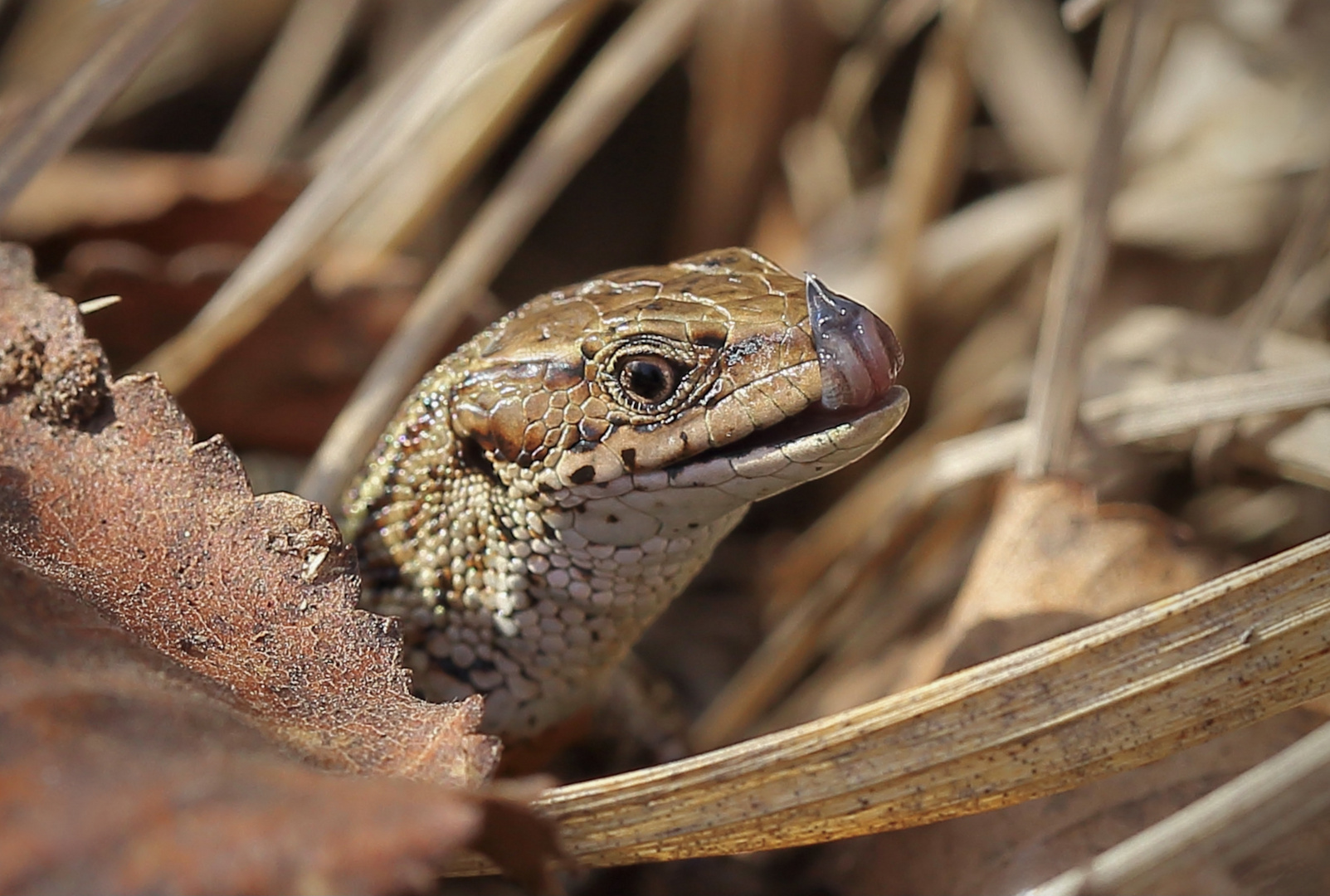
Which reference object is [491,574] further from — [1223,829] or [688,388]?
[1223,829]

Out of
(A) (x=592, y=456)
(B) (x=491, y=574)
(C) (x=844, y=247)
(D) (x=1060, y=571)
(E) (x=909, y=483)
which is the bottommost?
(E) (x=909, y=483)

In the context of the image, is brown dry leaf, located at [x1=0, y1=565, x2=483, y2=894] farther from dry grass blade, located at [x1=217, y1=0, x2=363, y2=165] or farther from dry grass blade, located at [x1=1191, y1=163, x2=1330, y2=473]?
dry grass blade, located at [x1=217, y1=0, x2=363, y2=165]

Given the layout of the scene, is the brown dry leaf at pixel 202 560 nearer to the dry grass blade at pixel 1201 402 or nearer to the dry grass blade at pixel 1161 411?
the dry grass blade at pixel 1161 411

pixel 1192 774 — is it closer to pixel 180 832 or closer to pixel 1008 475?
pixel 1008 475

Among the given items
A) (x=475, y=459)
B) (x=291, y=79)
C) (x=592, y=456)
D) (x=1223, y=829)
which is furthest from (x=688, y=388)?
(x=291, y=79)

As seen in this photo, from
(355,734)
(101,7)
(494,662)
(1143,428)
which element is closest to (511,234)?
(101,7)

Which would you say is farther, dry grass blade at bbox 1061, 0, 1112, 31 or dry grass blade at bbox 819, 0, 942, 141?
dry grass blade at bbox 819, 0, 942, 141

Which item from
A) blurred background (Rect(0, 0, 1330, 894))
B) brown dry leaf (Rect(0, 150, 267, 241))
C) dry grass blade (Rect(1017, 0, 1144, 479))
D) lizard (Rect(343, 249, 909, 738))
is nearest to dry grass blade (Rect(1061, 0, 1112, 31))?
blurred background (Rect(0, 0, 1330, 894))
